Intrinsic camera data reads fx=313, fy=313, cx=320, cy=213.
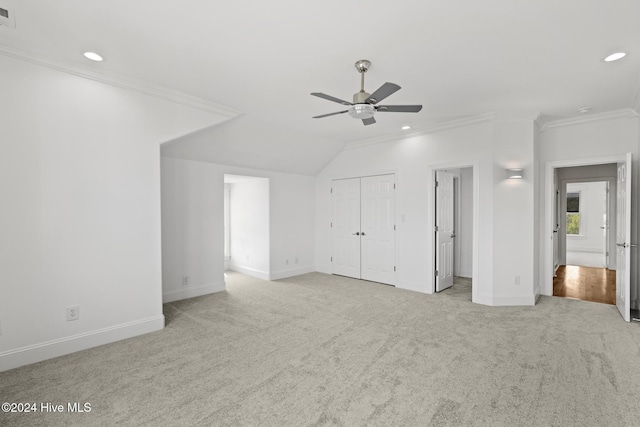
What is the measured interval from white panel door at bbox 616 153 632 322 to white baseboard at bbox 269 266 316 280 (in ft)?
16.3

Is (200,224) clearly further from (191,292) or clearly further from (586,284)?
(586,284)

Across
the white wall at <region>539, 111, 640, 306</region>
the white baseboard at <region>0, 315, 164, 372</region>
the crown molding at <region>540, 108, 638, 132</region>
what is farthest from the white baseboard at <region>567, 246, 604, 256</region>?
the white baseboard at <region>0, 315, 164, 372</region>

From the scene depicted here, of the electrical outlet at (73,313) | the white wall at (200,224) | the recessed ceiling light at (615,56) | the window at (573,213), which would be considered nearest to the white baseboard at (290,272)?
the white wall at (200,224)

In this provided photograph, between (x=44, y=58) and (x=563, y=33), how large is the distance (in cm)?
440

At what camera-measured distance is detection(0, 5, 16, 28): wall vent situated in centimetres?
220

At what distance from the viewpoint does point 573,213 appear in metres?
10.2

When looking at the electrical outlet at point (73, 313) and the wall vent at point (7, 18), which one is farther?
the electrical outlet at point (73, 313)

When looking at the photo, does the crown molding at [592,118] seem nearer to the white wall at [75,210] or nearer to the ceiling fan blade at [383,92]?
the ceiling fan blade at [383,92]

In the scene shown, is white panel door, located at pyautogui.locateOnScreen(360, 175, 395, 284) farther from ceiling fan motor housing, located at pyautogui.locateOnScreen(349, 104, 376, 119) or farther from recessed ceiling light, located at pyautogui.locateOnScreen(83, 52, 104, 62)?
recessed ceiling light, located at pyautogui.locateOnScreen(83, 52, 104, 62)

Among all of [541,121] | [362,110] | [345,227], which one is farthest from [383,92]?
[345,227]

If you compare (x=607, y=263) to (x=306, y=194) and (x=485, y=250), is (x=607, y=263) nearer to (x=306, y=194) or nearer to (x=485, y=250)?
(x=485, y=250)

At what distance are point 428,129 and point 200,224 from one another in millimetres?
4011

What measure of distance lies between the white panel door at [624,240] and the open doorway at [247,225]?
5.25 meters

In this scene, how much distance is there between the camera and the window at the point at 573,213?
10023 millimetres
